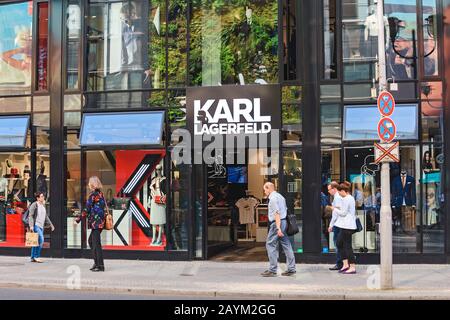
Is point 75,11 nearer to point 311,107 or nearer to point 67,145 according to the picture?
point 67,145

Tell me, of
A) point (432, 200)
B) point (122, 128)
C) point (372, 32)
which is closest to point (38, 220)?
point (122, 128)

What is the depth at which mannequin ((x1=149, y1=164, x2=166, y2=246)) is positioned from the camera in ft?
55.2

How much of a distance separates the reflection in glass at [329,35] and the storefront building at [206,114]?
1.4 inches

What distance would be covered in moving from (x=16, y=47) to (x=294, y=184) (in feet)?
30.2

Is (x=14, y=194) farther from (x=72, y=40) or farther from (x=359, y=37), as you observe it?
(x=359, y=37)

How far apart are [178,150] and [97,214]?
3161mm

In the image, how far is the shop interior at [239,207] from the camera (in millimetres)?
18531

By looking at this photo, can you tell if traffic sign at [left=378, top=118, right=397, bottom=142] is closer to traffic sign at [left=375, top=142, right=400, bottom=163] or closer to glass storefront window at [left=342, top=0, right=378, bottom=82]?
traffic sign at [left=375, top=142, right=400, bottom=163]

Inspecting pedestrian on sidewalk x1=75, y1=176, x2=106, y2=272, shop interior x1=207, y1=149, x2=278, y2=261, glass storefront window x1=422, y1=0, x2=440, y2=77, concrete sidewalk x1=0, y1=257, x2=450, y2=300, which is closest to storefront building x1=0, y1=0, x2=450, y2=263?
glass storefront window x1=422, y1=0, x2=440, y2=77

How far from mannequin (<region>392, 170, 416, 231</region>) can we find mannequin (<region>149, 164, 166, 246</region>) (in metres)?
5.95

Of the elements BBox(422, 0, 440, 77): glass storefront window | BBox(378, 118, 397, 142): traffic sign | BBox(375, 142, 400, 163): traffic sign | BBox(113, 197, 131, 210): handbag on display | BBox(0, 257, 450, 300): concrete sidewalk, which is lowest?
BBox(0, 257, 450, 300): concrete sidewalk

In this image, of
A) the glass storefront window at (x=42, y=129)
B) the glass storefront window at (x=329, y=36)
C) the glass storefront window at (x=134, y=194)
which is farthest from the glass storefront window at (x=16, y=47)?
the glass storefront window at (x=329, y=36)

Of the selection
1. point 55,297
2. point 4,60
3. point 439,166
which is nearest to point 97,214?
point 55,297

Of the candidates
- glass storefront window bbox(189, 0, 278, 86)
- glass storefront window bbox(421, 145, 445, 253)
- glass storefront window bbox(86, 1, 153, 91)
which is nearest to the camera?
glass storefront window bbox(421, 145, 445, 253)
